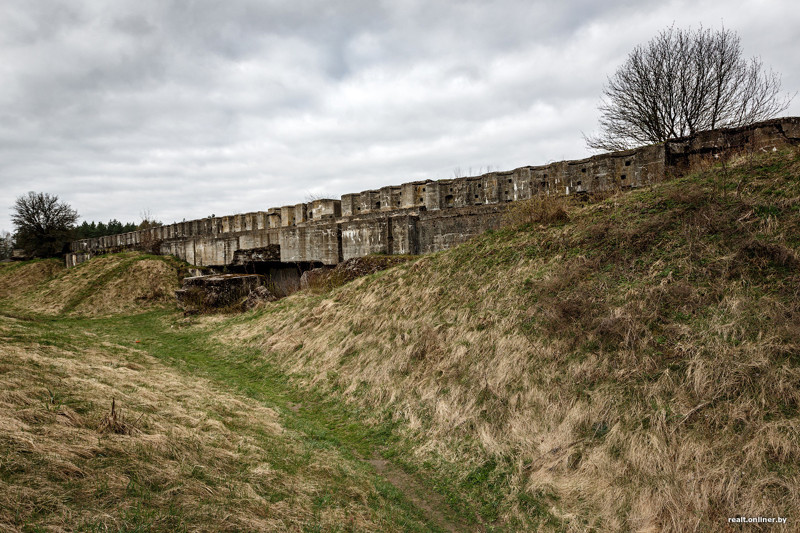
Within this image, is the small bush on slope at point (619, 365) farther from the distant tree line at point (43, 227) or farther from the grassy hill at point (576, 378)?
the distant tree line at point (43, 227)

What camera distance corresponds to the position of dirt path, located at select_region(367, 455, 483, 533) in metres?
3.76

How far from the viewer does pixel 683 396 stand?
3740 mm

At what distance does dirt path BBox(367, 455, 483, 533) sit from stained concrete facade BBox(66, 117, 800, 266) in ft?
21.3

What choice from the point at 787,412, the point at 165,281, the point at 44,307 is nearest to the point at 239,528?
the point at 787,412

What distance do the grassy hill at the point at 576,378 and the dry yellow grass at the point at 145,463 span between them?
0.19 feet

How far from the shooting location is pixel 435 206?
1141cm

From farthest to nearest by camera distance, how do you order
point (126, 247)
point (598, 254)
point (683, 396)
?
point (126, 247) < point (598, 254) < point (683, 396)

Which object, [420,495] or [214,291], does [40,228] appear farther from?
[420,495]

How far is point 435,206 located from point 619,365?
7704 millimetres

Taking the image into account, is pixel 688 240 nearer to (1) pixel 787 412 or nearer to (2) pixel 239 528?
(1) pixel 787 412

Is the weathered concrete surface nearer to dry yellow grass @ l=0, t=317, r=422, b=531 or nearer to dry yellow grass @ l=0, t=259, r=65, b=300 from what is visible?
dry yellow grass @ l=0, t=317, r=422, b=531

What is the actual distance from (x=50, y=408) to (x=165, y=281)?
17570 mm

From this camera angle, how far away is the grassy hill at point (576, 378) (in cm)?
327

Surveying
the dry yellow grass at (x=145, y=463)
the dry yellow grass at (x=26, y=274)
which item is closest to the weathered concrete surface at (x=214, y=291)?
the dry yellow grass at (x=145, y=463)
